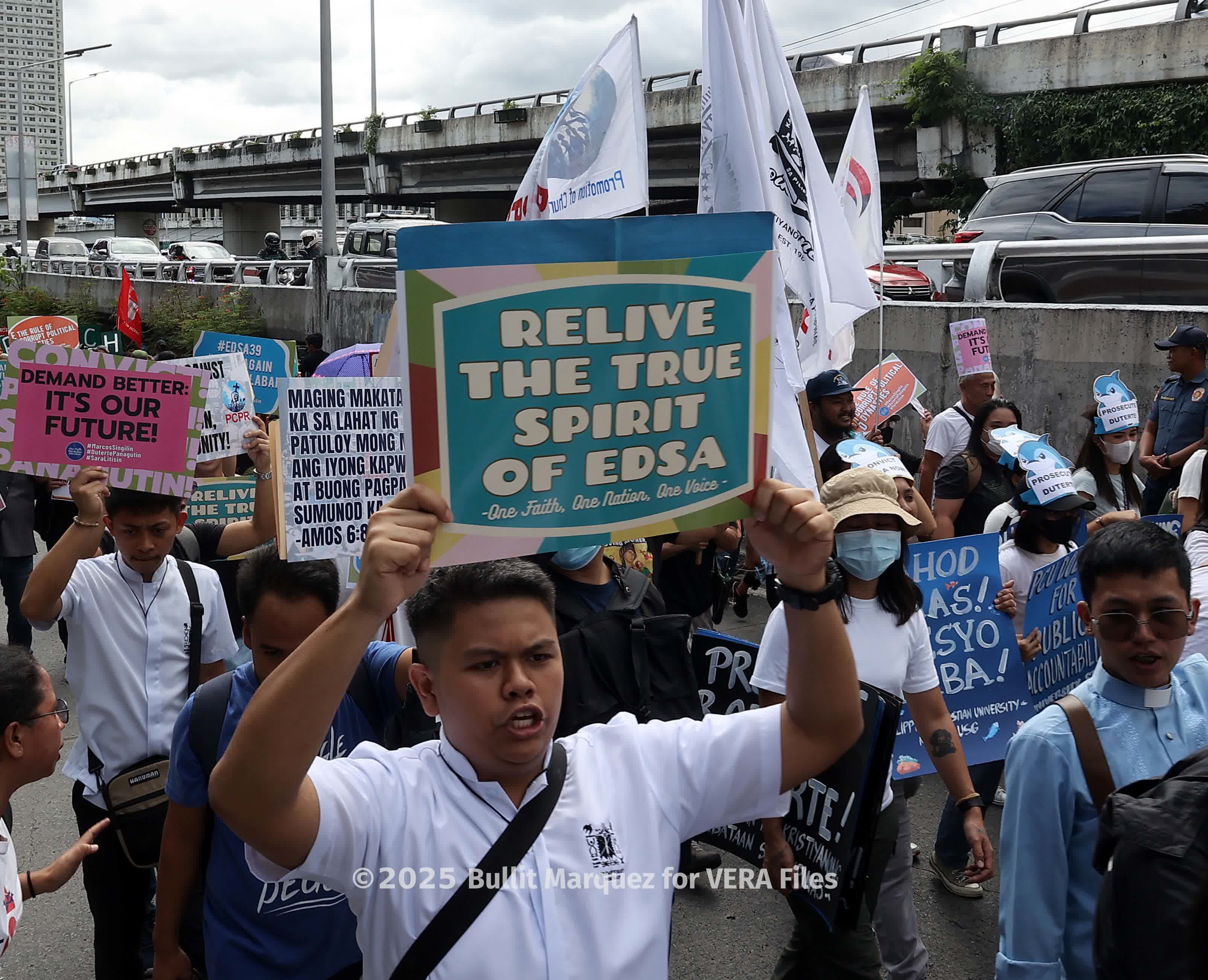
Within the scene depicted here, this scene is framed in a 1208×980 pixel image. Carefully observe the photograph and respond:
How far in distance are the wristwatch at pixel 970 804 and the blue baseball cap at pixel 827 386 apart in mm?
3170

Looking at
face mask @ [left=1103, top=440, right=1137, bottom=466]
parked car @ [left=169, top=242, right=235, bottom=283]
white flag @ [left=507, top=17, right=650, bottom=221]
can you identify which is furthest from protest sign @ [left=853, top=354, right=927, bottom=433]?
parked car @ [left=169, top=242, right=235, bottom=283]

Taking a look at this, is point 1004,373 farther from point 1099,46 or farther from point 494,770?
point 1099,46

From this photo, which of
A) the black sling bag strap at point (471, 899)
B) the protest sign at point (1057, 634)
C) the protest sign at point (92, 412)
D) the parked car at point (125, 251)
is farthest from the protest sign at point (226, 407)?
the parked car at point (125, 251)

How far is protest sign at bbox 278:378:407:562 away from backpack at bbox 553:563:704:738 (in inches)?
26.6

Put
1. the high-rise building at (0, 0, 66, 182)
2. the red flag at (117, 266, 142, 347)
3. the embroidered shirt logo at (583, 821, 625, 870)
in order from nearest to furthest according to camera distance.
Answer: the embroidered shirt logo at (583, 821, 625, 870)
the red flag at (117, 266, 142, 347)
the high-rise building at (0, 0, 66, 182)

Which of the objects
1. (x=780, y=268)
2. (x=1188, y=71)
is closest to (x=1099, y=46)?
(x=1188, y=71)

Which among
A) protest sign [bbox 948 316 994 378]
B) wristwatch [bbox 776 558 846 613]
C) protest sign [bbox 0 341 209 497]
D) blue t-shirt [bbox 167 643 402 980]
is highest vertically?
protest sign [bbox 948 316 994 378]

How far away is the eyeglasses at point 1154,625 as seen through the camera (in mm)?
2641

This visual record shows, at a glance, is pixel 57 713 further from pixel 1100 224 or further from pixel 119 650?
pixel 1100 224

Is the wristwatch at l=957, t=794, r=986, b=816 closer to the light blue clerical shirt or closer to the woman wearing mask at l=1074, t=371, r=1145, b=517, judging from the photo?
the light blue clerical shirt

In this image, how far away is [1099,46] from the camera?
24906 millimetres

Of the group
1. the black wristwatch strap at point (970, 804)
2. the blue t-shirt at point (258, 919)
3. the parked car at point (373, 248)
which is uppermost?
the parked car at point (373, 248)

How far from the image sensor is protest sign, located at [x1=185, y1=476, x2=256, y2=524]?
573cm

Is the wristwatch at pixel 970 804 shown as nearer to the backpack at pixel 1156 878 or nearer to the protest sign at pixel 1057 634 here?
the protest sign at pixel 1057 634
